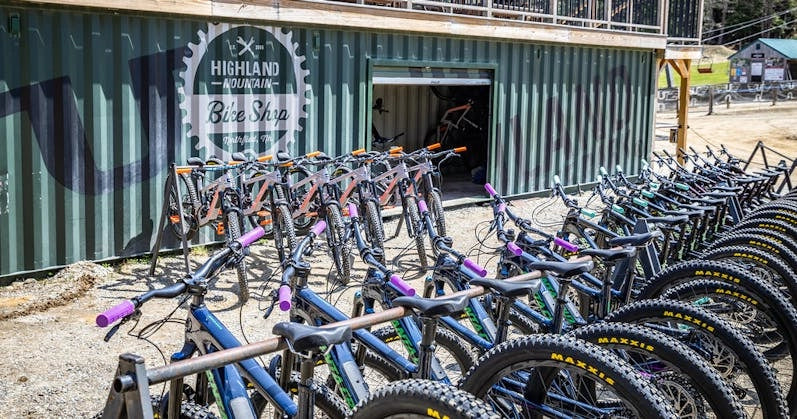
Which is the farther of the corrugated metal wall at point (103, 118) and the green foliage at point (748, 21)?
the green foliage at point (748, 21)

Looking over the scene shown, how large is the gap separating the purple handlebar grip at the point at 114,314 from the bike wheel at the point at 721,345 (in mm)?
1986

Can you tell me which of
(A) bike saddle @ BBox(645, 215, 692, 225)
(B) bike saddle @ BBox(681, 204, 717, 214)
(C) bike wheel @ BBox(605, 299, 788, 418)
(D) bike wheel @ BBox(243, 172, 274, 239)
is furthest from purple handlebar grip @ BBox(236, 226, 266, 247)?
(D) bike wheel @ BBox(243, 172, 274, 239)

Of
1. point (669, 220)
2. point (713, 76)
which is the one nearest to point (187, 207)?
point (669, 220)

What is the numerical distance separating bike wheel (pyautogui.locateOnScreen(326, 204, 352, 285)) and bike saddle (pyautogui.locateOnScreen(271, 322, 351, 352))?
376cm

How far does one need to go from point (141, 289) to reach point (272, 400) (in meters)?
4.30

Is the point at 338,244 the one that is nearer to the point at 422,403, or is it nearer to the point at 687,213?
the point at 687,213

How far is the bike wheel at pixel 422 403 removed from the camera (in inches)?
85.1

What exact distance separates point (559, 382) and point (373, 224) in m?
4.14

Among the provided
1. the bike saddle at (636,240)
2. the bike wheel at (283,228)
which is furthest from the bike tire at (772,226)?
the bike wheel at (283,228)

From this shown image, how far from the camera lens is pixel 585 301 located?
14.6 ft

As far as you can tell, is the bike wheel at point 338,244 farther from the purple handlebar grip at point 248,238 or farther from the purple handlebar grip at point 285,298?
the purple handlebar grip at point 285,298

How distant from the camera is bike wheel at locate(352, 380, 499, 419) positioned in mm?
2162

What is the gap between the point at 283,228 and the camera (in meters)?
6.78

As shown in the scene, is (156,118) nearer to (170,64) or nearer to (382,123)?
(170,64)
